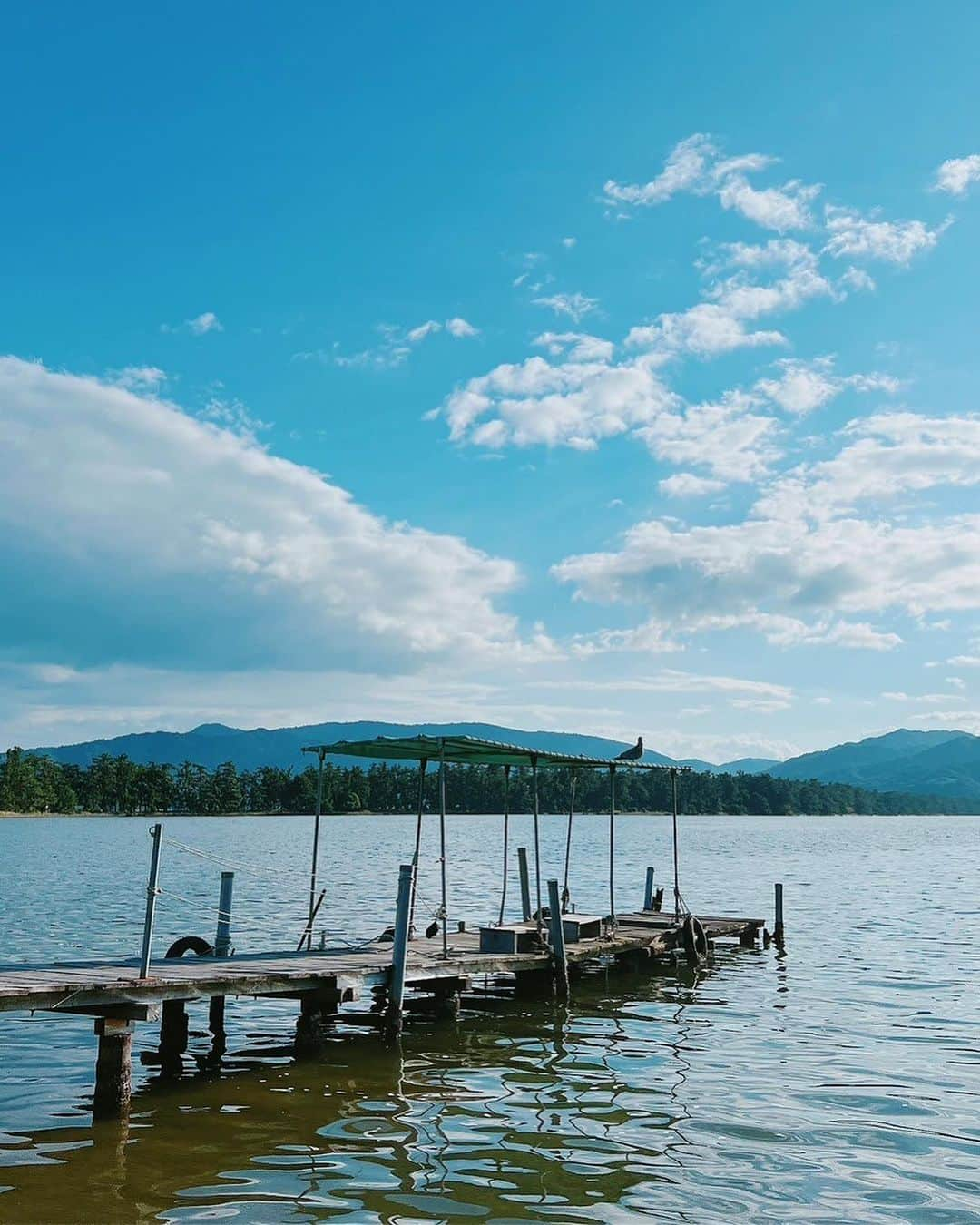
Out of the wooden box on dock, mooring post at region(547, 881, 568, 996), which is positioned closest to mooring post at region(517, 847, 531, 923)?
mooring post at region(547, 881, 568, 996)

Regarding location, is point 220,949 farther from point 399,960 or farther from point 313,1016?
point 399,960

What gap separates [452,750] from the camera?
2134cm

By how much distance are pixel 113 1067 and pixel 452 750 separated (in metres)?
8.89

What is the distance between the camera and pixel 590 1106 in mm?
14672

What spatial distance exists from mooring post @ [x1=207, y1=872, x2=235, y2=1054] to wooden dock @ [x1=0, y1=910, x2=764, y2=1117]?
3cm

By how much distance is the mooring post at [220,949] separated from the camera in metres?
18.5

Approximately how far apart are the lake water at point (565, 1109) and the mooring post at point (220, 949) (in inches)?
12.8

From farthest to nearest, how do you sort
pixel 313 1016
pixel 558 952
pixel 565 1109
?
1. pixel 558 952
2. pixel 313 1016
3. pixel 565 1109

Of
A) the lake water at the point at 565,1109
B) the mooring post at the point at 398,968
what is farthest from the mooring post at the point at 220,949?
the mooring post at the point at 398,968

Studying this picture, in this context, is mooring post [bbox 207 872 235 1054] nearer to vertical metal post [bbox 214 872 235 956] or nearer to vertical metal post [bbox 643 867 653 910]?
vertical metal post [bbox 214 872 235 956]

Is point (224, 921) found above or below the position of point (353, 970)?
above

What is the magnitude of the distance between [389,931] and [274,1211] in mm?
11279

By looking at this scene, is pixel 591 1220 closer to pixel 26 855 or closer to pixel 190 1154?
pixel 190 1154

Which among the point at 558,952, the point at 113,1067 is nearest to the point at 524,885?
the point at 558,952
